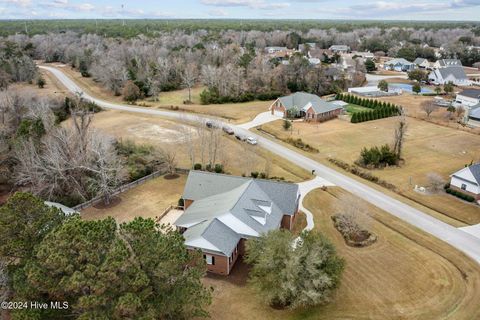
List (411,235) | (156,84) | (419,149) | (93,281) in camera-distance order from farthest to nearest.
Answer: (156,84) < (419,149) < (411,235) < (93,281)

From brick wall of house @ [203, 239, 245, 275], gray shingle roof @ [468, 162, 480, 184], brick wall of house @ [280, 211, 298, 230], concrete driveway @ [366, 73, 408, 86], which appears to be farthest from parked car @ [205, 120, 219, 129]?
concrete driveway @ [366, 73, 408, 86]

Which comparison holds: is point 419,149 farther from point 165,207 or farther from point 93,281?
point 93,281

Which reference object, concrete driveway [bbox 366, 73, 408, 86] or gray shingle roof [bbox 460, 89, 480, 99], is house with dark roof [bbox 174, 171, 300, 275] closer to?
gray shingle roof [bbox 460, 89, 480, 99]

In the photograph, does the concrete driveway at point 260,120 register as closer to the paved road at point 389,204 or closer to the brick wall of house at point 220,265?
the paved road at point 389,204

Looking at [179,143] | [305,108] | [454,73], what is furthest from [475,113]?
[179,143]

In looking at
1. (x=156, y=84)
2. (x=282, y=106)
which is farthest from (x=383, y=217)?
(x=156, y=84)

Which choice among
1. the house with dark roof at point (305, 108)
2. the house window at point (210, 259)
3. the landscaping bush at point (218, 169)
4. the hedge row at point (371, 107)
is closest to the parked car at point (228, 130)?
the house with dark roof at point (305, 108)
